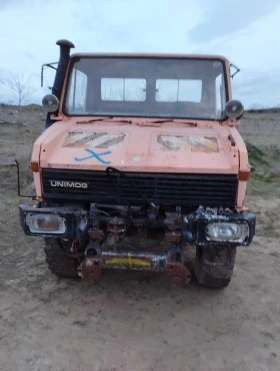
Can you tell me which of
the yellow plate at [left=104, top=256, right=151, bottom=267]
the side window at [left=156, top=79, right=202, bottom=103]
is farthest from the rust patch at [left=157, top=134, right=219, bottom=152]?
the yellow plate at [left=104, top=256, right=151, bottom=267]

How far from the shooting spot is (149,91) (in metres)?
5.20

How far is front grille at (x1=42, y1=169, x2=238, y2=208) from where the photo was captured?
3984 millimetres

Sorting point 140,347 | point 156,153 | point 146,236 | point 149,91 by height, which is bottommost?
point 140,347

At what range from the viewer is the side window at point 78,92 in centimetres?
518

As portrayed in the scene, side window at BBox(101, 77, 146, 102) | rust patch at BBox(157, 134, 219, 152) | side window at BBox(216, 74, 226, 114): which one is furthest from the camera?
side window at BBox(101, 77, 146, 102)

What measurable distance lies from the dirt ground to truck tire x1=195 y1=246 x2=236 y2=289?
0.16 m

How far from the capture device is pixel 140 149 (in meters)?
4.19

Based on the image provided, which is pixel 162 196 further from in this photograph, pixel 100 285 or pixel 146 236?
pixel 100 285

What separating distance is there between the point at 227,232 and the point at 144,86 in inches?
81.2

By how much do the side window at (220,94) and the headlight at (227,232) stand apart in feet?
5.30

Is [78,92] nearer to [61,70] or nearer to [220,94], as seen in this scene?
[61,70]

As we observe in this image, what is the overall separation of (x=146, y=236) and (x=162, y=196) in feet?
1.79

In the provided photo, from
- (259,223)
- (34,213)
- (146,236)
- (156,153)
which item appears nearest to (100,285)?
(146,236)

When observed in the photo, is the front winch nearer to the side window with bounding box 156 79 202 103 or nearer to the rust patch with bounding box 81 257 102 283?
the rust patch with bounding box 81 257 102 283
